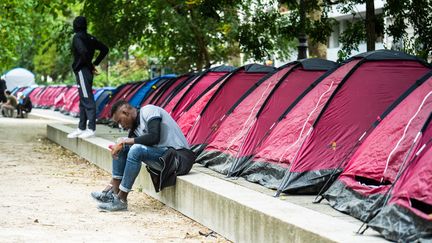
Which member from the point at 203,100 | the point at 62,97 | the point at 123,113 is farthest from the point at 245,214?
the point at 62,97

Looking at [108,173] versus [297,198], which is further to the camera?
[108,173]

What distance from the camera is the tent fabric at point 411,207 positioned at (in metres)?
6.55

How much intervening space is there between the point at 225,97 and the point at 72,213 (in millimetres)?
4247

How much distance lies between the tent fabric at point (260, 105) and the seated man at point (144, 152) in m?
1.04

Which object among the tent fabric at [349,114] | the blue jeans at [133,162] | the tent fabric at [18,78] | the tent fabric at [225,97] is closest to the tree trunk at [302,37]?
the tent fabric at [225,97]

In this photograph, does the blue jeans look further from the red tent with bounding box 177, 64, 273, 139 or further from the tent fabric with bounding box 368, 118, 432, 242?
the tent fabric with bounding box 368, 118, 432, 242

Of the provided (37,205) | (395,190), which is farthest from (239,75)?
(395,190)

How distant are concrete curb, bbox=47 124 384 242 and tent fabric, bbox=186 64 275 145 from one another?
5.32ft

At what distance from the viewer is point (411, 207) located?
22.1ft

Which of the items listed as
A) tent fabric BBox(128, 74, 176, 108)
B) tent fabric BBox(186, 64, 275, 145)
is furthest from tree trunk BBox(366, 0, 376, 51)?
tent fabric BBox(128, 74, 176, 108)

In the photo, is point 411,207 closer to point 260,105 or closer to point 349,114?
point 349,114

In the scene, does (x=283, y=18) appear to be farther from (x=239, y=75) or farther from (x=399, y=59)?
(x=399, y=59)

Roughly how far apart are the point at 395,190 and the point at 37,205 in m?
5.27

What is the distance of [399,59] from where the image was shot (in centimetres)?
1001
